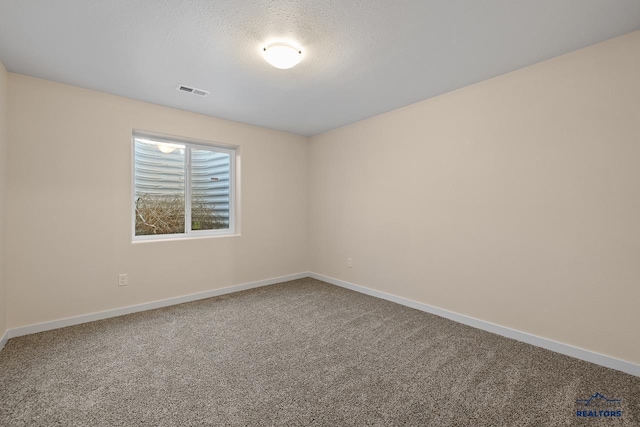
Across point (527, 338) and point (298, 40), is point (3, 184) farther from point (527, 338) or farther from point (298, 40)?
point (527, 338)

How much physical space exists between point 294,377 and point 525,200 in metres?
2.43

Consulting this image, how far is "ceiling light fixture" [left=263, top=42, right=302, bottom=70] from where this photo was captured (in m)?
2.13

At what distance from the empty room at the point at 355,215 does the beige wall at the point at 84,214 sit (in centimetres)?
2

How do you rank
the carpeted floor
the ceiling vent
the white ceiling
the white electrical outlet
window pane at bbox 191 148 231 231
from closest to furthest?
the carpeted floor → the white ceiling → the ceiling vent → the white electrical outlet → window pane at bbox 191 148 231 231

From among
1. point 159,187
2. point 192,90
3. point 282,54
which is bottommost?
point 159,187

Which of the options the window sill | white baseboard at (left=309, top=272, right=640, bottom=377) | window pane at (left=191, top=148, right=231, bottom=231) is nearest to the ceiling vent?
window pane at (left=191, top=148, right=231, bottom=231)

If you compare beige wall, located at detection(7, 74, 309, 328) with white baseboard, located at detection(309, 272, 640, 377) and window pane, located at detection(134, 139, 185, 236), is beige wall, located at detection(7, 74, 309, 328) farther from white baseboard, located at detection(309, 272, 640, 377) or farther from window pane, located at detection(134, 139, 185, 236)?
white baseboard, located at detection(309, 272, 640, 377)

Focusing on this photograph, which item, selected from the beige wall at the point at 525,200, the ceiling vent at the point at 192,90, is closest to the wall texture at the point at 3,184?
the ceiling vent at the point at 192,90

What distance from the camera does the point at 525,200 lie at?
8.40ft

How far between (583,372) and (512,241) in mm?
1061

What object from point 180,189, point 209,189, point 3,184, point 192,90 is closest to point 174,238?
point 180,189

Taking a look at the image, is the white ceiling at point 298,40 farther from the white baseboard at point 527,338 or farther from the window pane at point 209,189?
the white baseboard at point 527,338

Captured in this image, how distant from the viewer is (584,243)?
7.43 ft

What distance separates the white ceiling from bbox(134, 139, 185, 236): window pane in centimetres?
74
